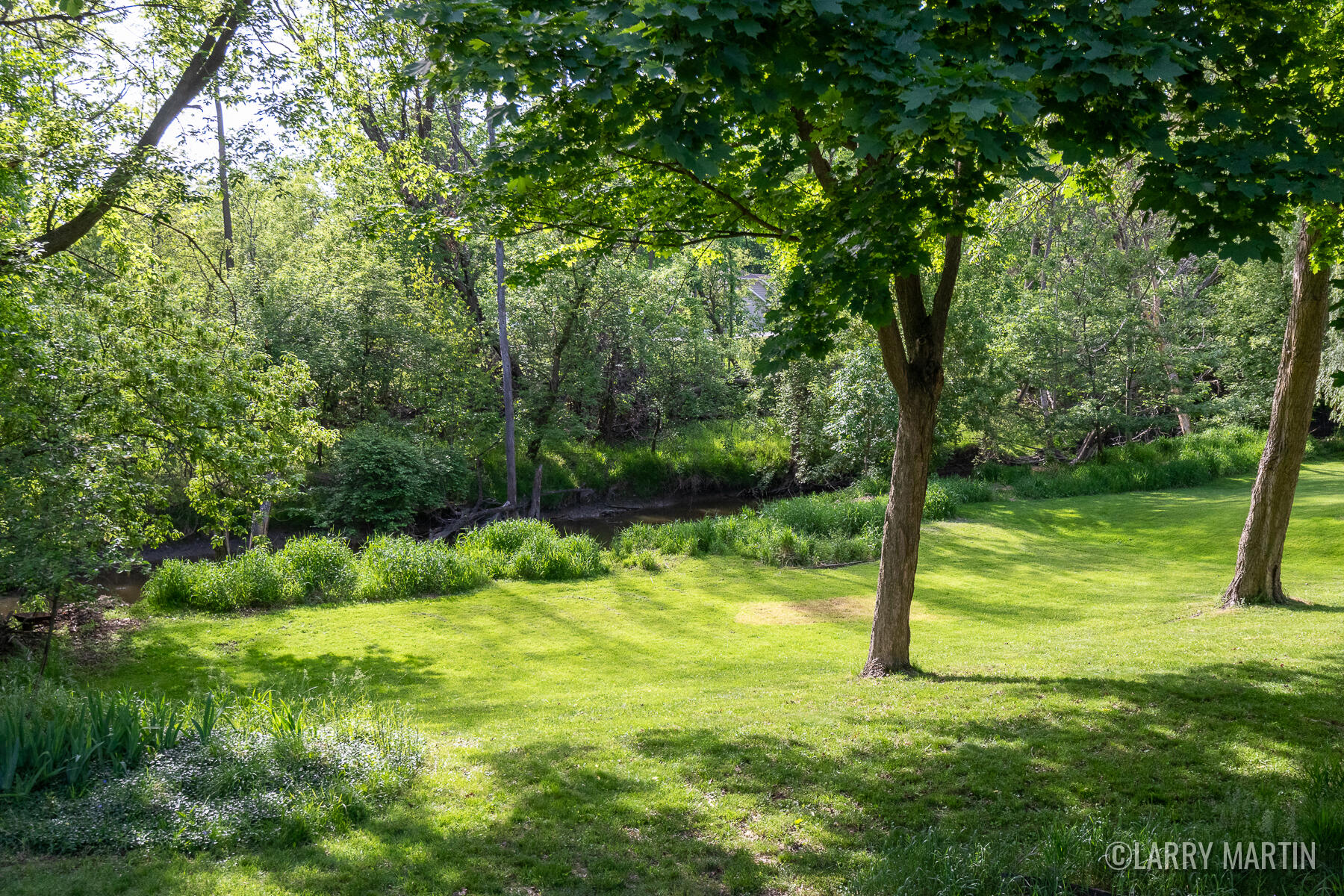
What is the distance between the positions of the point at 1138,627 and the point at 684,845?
774 cm

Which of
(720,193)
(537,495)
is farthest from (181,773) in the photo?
(537,495)

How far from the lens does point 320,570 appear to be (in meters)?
12.4

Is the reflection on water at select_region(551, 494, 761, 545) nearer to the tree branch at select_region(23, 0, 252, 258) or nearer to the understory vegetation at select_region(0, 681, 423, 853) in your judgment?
the tree branch at select_region(23, 0, 252, 258)

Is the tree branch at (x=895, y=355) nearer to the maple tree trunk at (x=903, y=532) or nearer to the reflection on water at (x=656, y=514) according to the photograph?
the maple tree trunk at (x=903, y=532)

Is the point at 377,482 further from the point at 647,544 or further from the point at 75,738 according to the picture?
the point at 75,738

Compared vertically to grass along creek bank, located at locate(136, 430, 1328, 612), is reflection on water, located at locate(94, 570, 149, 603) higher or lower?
lower

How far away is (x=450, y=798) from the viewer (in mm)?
4738

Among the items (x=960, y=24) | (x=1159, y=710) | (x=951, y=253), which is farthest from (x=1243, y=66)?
(x=1159, y=710)

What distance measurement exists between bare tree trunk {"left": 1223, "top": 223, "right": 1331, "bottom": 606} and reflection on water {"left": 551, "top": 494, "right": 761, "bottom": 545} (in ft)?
43.3

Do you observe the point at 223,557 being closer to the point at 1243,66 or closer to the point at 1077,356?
the point at 1243,66

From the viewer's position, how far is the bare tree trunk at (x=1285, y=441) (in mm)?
9508

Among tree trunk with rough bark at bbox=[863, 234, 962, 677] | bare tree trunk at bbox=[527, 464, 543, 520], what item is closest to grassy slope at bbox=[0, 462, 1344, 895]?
tree trunk with rough bark at bbox=[863, 234, 962, 677]

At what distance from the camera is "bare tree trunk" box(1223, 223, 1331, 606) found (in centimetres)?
951

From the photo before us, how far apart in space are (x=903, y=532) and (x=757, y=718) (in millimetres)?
2313
